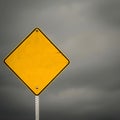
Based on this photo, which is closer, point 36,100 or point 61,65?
point 36,100

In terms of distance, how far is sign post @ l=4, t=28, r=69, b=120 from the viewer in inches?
217

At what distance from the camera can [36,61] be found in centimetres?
559

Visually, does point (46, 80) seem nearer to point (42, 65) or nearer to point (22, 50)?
point (42, 65)

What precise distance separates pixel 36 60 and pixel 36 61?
Result: 0.7 inches

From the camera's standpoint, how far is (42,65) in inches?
220

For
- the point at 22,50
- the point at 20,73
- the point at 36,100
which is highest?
the point at 22,50

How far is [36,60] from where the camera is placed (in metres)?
5.59

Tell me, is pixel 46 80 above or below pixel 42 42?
below

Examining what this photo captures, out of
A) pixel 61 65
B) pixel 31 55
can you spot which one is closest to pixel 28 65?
pixel 31 55

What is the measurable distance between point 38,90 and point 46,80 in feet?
0.68

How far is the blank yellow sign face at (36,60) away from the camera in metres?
5.50

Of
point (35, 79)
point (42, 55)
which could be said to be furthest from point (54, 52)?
point (35, 79)

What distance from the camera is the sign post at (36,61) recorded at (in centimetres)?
550

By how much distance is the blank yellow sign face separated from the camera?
550 centimetres
